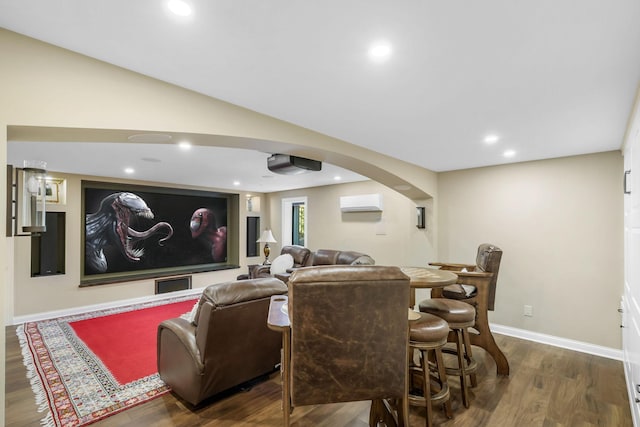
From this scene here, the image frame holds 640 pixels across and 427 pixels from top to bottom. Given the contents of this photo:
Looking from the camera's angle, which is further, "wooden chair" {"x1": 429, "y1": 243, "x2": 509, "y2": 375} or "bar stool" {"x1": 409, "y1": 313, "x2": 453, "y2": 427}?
"wooden chair" {"x1": 429, "y1": 243, "x2": 509, "y2": 375}

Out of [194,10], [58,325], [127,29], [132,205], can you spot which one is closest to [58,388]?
[58,325]

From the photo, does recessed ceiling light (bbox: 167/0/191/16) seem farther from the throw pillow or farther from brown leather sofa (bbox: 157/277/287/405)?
the throw pillow

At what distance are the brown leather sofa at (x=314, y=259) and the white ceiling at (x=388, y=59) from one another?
317 centimetres

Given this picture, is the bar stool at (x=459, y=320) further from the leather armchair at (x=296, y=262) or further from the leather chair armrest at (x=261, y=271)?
the leather chair armrest at (x=261, y=271)

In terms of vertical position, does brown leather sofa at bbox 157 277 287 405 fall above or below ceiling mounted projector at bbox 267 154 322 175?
below

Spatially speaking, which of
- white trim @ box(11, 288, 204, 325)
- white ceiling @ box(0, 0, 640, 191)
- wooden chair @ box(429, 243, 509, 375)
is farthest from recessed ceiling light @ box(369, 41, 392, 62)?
white trim @ box(11, 288, 204, 325)

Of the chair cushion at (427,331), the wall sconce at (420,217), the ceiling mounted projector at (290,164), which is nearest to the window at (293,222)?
the wall sconce at (420,217)

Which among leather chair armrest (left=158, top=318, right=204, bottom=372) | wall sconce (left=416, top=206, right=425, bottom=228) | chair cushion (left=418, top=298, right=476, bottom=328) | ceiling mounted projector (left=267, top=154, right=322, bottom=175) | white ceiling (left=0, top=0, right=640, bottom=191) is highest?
white ceiling (left=0, top=0, right=640, bottom=191)

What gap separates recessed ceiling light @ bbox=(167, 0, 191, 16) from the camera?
1.18 meters

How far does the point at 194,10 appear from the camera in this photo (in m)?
1.22

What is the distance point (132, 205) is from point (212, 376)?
4.80 metres

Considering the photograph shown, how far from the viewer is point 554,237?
3.73 m

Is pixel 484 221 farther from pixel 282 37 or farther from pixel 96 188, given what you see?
pixel 96 188

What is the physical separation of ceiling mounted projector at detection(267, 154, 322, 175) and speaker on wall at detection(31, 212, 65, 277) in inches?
170
